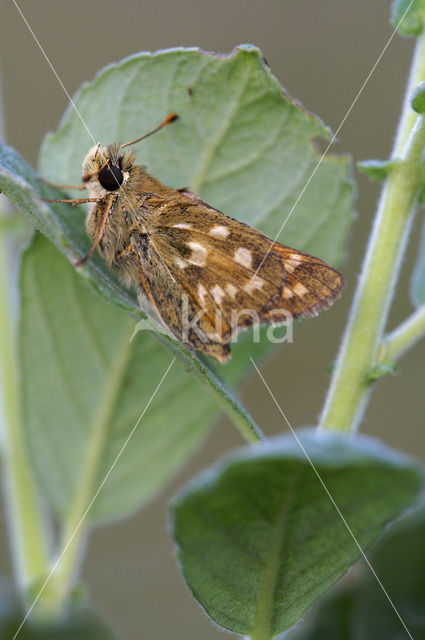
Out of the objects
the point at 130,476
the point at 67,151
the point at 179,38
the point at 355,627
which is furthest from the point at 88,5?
the point at 355,627

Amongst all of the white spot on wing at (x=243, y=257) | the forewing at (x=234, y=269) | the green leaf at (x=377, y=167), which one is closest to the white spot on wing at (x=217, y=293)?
the forewing at (x=234, y=269)

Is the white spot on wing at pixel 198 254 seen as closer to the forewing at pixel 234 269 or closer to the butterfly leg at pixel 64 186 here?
the forewing at pixel 234 269

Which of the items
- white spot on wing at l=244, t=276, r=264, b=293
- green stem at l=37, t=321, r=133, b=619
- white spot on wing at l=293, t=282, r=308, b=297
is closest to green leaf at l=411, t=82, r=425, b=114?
white spot on wing at l=293, t=282, r=308, b=297

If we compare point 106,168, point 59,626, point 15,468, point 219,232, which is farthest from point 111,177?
point 59,626

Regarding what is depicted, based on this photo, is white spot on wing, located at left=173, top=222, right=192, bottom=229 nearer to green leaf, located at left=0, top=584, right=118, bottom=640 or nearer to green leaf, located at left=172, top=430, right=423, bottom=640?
green leaf, located at left=0, top=584, right=118, bottom=640

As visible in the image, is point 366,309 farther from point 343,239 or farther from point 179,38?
point 179,38

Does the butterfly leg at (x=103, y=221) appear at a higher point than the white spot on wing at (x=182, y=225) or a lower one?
higher

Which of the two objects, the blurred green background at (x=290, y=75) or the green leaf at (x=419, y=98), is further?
the blurred green background at (x=290, y=75)
